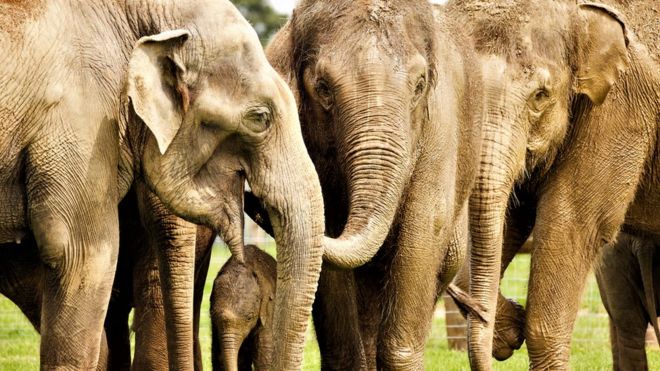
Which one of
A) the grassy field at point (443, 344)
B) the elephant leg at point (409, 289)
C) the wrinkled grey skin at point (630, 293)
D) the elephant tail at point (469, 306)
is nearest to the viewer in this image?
the elephant leg at point (409, 289)

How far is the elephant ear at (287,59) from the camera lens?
8.24m

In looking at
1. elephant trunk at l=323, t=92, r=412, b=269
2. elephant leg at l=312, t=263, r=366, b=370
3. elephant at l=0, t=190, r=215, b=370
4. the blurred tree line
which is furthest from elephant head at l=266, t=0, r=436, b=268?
the blurred tree line

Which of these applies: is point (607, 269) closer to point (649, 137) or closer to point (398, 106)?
point (649, 137)

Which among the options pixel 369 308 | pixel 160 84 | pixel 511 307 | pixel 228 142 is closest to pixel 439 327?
pixel 511 307

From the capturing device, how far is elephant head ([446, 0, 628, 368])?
356 inches

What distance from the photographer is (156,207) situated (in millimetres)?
8227

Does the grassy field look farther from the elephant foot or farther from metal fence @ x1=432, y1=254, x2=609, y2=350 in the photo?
the elephant foot

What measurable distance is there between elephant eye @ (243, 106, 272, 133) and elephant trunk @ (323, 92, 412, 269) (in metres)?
0.70

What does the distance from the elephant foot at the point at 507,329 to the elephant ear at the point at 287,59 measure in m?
2.37

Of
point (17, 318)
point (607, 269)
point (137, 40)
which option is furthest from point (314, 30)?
point (17, 318)

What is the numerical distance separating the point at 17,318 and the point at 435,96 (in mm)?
7478

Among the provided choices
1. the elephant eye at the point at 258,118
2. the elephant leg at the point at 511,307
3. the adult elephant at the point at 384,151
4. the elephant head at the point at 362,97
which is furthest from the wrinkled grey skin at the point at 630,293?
the elephant eye at the point at 258,118

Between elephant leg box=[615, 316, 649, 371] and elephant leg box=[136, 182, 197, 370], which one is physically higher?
elephant leg box=[136, 182, 197, 370]

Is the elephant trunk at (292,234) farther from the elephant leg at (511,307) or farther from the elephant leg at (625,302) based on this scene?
the elephant leg at (625,302)
